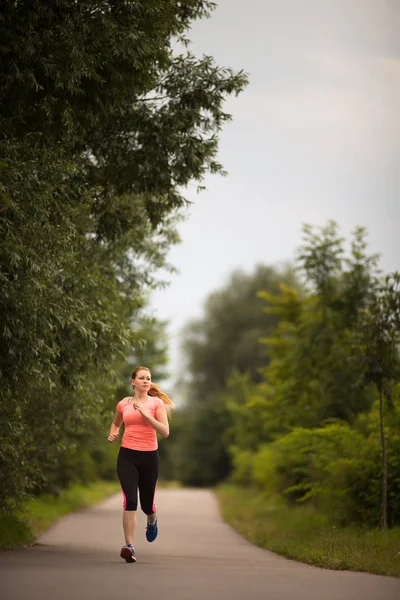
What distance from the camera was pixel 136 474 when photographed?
9.70m

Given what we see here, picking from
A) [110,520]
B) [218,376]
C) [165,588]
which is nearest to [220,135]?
[165,588]

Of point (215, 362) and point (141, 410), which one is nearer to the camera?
point (141, 410)

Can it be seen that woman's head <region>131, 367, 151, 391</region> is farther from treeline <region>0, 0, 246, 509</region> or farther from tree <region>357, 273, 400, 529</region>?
tree <region>357, 273, 400, 529</region>

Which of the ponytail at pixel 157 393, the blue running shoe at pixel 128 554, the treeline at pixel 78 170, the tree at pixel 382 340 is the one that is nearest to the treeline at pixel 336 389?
the tree at pixel 382 340

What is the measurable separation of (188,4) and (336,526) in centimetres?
1028

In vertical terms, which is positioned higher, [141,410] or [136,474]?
[141,410]

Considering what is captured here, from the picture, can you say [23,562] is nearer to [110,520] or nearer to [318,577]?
[318,577]

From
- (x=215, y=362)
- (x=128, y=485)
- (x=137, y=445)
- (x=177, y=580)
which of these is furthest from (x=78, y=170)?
(x=215, y=362)

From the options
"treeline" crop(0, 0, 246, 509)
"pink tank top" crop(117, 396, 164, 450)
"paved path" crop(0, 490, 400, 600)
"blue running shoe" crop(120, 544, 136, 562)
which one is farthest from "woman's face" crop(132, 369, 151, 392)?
"treeline" crop(0, 0, 246, 509)

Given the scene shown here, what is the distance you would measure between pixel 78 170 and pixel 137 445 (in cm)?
597

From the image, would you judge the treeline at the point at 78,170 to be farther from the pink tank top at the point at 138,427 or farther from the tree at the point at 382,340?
the tree at the point at 382,340

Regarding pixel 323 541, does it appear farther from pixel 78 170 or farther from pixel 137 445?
pixel 78 170

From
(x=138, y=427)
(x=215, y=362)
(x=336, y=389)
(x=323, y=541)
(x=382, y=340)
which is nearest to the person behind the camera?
(x=138, y=427)

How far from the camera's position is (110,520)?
22.0 m
